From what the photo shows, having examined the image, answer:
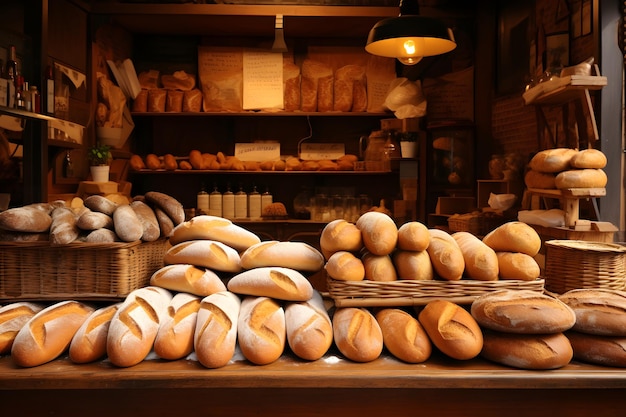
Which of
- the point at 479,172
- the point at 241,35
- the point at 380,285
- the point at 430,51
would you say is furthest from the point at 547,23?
the point at 380,285

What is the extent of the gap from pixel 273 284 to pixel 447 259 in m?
0.46

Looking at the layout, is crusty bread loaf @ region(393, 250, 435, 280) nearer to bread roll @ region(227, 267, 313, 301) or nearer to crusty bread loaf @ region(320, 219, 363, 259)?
crusty bread loaf @ region(320, 219, 363, 259)

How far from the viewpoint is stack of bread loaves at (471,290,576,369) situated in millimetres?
1404

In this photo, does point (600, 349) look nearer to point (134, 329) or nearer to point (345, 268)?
point (345, 268)

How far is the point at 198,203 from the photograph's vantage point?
5.11m

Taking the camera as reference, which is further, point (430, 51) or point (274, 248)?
point (430, 51)

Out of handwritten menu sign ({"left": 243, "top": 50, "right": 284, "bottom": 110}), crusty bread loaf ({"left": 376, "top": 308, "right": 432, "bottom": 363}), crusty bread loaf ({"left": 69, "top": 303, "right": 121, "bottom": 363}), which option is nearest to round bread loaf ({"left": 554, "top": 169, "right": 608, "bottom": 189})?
crusty bread loaf ({"left": 376, "top": 308, "right": 432, "bottom": 363})

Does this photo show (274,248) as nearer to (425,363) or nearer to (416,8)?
(425,363)

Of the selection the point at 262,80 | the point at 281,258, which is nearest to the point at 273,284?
the point at 281,258

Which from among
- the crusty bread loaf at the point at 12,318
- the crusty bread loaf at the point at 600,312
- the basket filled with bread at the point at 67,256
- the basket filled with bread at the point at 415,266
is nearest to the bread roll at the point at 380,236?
the basket filled with bread at the point at 415,266

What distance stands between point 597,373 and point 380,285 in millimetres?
546

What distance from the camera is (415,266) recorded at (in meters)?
1.59

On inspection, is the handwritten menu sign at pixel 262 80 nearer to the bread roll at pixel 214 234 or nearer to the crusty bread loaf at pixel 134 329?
the bread roll at pixel 214 234

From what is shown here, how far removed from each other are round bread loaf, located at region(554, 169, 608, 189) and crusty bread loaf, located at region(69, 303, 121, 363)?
2126mm
